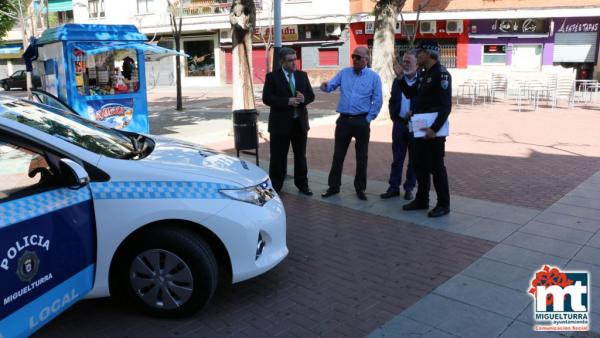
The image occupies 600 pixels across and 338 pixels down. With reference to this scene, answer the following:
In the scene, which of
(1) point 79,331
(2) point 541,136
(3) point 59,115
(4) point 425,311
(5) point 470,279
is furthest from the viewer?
(2) point 541,136

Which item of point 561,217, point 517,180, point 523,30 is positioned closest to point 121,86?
point 517,180

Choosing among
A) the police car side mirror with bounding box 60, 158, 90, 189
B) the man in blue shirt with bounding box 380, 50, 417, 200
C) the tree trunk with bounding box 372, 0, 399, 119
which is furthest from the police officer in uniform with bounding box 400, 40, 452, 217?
the tree trunk with bounding box 372, 0, 399, 119

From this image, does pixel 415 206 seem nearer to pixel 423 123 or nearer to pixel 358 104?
pixel 423 123

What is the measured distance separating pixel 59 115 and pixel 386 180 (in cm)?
488

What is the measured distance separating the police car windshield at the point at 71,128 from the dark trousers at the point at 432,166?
3.15 meters

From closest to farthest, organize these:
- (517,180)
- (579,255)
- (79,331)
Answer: (79,331) < (579,255) < (517,180)

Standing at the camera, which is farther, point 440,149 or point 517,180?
point 517,180

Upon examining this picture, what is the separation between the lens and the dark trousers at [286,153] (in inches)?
265

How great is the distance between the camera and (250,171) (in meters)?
4.16

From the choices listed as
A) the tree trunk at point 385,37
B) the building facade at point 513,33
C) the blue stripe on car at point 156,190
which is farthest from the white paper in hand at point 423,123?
the building facade at point 513,33

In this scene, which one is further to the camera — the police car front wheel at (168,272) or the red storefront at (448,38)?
the red storefront at (448,38)

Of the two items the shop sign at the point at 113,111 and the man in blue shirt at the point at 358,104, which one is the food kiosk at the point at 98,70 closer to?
the shop sign at the point at 113,111

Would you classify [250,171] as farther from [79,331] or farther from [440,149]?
[440,149]

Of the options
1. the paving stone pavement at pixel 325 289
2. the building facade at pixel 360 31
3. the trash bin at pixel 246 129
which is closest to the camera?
the paving stone pavement at pixel 325 289
